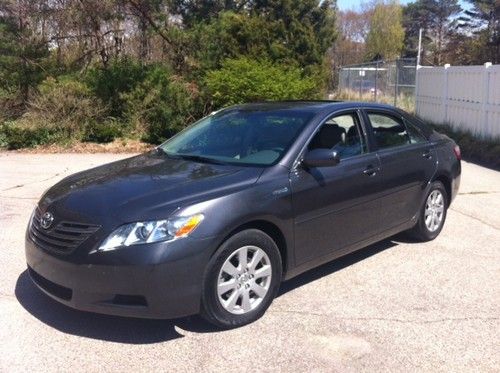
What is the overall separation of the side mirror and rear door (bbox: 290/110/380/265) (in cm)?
8

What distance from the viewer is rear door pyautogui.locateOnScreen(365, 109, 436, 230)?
550cm

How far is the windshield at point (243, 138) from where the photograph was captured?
482 cm

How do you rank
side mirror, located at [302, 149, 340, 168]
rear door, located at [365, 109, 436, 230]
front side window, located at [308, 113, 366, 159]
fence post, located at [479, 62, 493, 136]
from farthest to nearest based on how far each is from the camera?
1. fence post, located at [479, 62, 493, 136]
2. rear door, located at [365, 109, 436, 230]
3. front side window, located at [308, 113, 366, 159]
4. side mirror, located at [302, 149, 340, 168]

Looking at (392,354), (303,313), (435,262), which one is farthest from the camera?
(435,262)

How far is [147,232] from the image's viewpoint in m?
3.81

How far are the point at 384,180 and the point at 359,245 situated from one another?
64 cm

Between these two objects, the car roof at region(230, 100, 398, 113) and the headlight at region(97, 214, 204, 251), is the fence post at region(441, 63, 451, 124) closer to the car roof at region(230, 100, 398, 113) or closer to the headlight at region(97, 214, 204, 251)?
the car roof at region(230, 100, 398, 113)

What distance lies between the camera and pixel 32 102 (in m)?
14.7

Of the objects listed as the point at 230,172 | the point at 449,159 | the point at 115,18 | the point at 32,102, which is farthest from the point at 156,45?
the point at 230,172

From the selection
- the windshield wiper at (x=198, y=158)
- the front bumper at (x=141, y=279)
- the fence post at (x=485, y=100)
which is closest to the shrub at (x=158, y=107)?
the fence post at (x=485, y=100)

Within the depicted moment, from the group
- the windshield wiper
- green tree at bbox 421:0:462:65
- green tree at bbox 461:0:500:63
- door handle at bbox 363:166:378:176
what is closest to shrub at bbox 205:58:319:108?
door handle at bbox 363:166:378:176

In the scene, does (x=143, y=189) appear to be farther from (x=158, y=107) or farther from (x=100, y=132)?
(x=158, y=107)

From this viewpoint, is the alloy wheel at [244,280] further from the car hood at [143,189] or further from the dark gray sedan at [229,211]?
the car hood at [143,189]

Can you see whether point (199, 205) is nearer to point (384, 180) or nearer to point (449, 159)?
point (384, 180)
